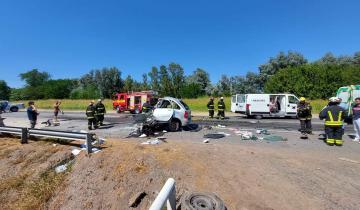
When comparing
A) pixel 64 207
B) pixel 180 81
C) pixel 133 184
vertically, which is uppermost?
pixel 180 81

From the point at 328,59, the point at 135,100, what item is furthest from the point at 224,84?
the point at 135,100

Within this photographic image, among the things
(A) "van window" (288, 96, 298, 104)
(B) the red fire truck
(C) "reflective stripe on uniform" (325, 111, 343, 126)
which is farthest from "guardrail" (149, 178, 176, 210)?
(B) the red fire truck

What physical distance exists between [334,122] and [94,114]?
38.8ft

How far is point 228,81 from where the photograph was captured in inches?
3711

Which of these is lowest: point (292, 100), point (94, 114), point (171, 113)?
point (94, 114)

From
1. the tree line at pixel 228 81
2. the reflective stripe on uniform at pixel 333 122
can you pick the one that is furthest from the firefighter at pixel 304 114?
the tree line at pixel 228 81

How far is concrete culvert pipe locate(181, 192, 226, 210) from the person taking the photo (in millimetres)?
4086

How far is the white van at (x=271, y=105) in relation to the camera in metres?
19.4

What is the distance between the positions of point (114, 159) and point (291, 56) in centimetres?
6671

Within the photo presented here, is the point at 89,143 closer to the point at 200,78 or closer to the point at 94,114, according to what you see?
the point at 94,114

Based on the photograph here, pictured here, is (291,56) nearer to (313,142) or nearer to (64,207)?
(313,142)

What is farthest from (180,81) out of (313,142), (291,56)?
(313,142)

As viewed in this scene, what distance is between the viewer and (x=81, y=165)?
6.84m

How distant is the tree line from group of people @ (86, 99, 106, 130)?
118 ft
